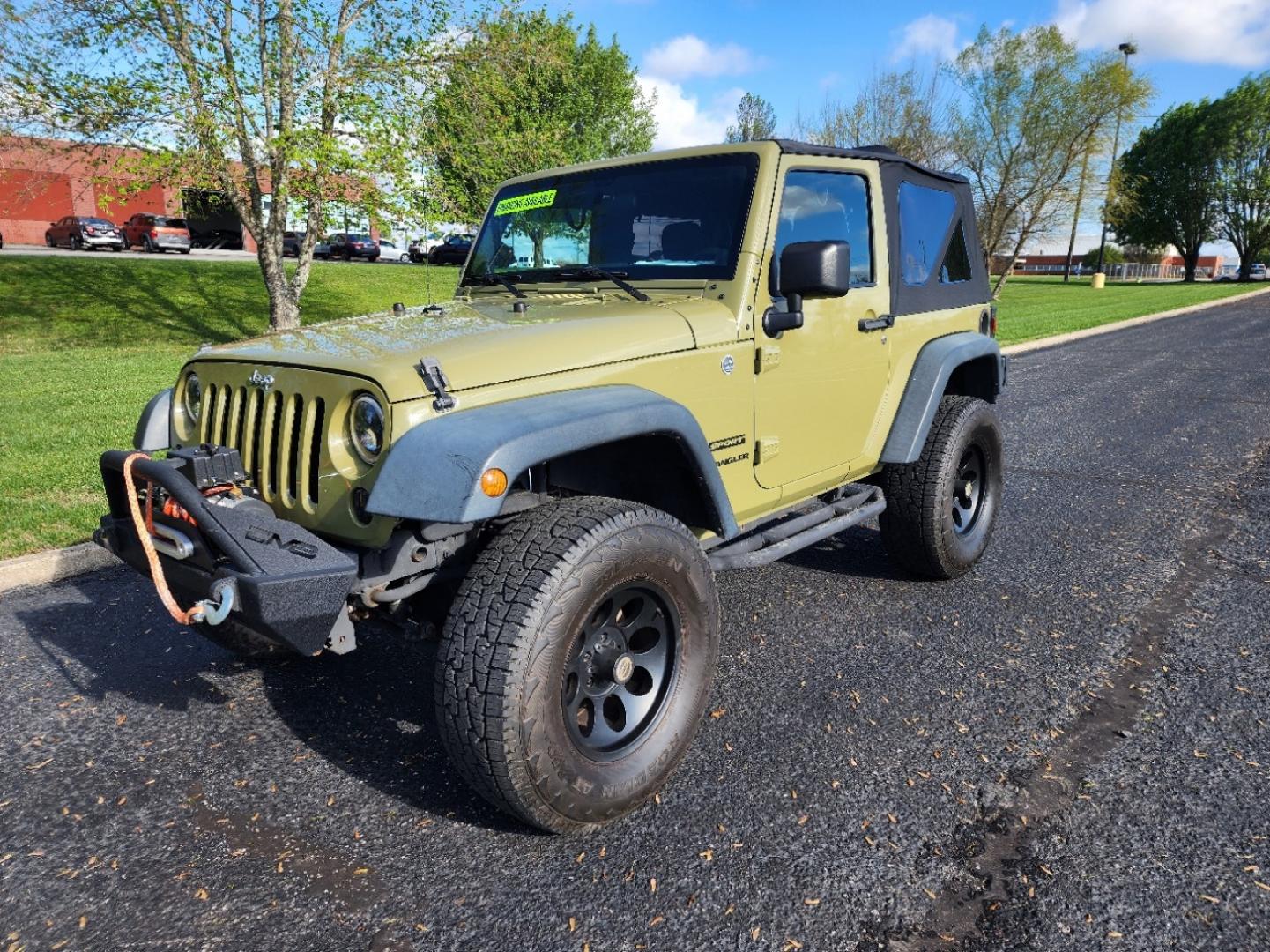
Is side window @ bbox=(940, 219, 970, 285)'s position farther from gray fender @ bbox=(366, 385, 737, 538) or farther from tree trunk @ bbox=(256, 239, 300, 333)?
tree trunk @ bbox=(256, 239, 300, 333)

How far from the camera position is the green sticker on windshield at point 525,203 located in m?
3.75

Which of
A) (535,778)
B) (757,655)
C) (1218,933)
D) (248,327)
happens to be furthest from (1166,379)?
(248,327)

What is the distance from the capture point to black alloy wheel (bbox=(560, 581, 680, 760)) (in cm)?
254

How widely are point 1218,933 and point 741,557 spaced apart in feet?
5.54

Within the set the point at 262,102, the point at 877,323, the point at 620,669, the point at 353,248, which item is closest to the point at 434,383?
the point at 620,669

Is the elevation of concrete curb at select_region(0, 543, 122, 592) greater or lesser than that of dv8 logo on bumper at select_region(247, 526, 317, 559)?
lesser

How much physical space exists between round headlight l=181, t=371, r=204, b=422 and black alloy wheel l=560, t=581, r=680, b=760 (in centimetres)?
164

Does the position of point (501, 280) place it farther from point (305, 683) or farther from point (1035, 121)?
point (1035, 121)

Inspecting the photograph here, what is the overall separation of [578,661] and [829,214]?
84.6 inches

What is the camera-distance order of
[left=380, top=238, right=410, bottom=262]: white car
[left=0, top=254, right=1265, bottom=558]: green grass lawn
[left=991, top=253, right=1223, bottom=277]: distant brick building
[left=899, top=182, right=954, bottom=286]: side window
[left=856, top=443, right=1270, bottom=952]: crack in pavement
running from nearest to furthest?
[left=856, top=443, right=1270, bottom=952]: crack in pavement → [left=899, top=182, right=954, bottom=286]: side window → [left=0, top=254, right=1265, bottom=558]: green grass lawn → [left=380, top=238, right=410, bottom=262]: white car → [left=991, top=253, right=1223, bottom=277]: distant brick building

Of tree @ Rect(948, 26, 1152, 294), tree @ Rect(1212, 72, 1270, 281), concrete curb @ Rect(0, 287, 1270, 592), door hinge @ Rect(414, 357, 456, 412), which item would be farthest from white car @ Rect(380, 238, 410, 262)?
tree @ Rect(1212, 72, 1270, 281)

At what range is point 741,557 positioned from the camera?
317 cm

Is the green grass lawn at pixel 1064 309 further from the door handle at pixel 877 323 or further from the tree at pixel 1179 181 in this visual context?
the tree at pixel 1179 181

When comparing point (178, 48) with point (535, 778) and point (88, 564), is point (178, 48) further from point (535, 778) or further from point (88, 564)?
point (535, 778)
